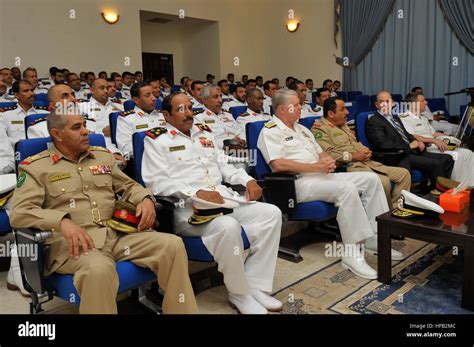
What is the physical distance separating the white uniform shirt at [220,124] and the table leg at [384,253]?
6.65 ft

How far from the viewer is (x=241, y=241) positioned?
197 centimetres

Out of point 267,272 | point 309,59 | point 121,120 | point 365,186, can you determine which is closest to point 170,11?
point 309,59

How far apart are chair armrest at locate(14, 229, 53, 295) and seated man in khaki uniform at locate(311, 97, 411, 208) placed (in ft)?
6.76

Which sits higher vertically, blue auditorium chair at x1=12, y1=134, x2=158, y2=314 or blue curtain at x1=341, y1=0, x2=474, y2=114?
blue curtain at x1=341, y1=0, x2=474, y2=114

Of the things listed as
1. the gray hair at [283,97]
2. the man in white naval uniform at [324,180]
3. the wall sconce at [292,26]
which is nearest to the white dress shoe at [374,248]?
the man in white naval uniform at [324,180]

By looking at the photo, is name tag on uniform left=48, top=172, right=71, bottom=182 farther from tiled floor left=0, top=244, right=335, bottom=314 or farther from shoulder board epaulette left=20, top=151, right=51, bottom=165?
tiled floor left=0, top=244, right=335, bottom=314

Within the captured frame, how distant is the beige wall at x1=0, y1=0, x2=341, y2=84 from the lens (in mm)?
7285

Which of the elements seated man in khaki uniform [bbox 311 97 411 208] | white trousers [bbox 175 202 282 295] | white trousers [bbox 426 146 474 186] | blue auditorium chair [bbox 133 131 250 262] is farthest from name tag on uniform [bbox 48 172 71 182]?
white trousers [bbox 426 146 474 186]

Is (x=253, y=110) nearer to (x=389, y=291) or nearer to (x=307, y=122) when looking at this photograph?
(x=307, y=122)

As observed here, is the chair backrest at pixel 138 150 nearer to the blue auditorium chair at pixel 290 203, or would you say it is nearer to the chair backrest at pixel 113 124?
the blue auditorium chair at pixel 290 203

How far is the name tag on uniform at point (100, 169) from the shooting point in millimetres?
1908

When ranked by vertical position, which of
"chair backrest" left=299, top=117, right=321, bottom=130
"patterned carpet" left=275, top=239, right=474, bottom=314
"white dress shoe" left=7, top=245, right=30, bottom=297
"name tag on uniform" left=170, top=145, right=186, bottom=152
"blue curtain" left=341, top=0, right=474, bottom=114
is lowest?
"patterned carpet" left=275, top=239, right=474, bottom=314

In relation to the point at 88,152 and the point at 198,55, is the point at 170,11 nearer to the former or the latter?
the point at 198,55
